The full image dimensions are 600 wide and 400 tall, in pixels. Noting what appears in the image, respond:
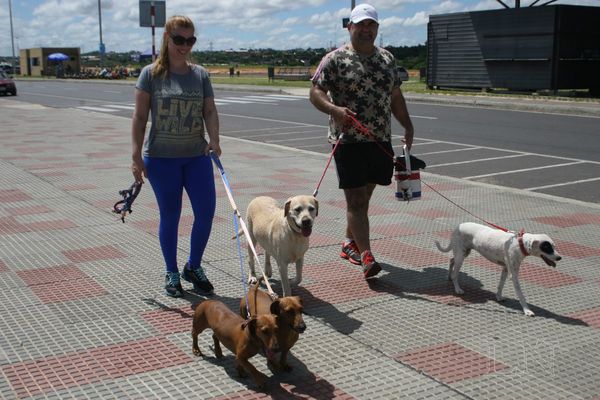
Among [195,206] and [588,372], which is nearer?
[588,372]

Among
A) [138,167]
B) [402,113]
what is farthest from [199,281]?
[402,113]

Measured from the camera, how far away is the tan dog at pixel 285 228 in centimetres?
470

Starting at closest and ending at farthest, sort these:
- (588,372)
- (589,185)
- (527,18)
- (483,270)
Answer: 1. (588,372)
2. (483,270)
3. (589,185)
4. (527,18)

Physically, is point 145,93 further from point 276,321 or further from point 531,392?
point 531,392

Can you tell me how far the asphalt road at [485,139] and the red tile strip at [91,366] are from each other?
6613 mm

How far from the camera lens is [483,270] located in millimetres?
5875

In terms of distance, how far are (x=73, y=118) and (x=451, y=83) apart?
18.6 metres

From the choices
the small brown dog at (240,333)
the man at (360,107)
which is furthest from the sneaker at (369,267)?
the small brown dog at (240,333)

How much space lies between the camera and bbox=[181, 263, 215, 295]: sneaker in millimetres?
5223

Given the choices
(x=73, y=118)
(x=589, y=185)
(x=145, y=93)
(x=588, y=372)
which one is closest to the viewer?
(x=588, y=372)

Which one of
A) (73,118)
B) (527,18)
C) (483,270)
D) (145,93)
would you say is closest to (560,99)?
(527,18)

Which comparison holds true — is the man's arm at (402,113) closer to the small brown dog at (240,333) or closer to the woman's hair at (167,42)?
the woman's hair at (167,42)

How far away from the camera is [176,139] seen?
16.4 feet

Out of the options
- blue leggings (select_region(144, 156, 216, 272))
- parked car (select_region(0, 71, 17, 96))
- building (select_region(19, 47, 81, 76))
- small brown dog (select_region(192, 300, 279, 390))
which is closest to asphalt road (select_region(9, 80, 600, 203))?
blue leggings (select_region(144, 156, 216, 272))
